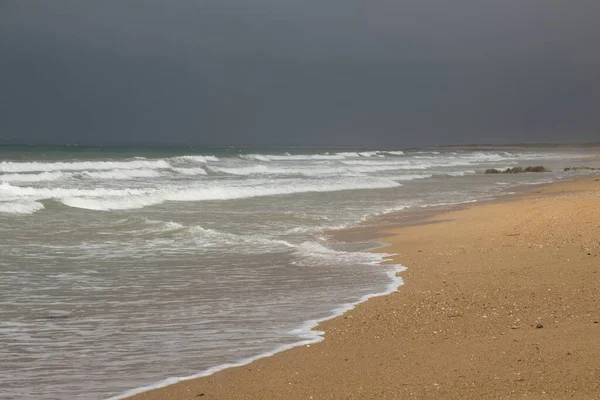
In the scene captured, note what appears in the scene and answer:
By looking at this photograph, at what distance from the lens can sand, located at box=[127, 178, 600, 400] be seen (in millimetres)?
4887

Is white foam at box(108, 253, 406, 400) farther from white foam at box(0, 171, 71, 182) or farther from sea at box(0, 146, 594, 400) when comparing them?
white foam at box(0, 171, 71, 182)

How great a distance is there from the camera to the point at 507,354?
5.46 metres

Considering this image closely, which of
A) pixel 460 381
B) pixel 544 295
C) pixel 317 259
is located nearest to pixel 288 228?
pixel 317 259

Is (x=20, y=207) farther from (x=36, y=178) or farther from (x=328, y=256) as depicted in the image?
(x=36, y=178)

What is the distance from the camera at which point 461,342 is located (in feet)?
19.5

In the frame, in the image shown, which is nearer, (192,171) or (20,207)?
(20,207)

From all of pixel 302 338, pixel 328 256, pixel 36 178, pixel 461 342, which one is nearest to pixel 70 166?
pixel 36 178

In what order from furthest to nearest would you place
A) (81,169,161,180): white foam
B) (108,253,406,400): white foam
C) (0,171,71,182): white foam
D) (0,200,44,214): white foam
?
(81,169,161,180): white foam
(0,171,71,182): white foam
(0,200,44,214): white foam
(108,253,406,400): white foam

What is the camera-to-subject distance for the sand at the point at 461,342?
4887 millimetres

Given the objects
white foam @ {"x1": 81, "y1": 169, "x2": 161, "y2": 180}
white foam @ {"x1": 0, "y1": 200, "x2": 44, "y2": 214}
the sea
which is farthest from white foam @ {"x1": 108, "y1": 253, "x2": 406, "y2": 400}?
white foam @ {"x1": 81, "y1": 169, "x2": 161, "y2": 180}

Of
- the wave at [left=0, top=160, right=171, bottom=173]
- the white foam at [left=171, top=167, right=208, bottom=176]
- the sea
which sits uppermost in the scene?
the wave at [left=0, top=160, right=171, bottom=173]

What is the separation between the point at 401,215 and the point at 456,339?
1248cm

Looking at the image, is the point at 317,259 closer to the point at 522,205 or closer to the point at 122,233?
the point at 122,233

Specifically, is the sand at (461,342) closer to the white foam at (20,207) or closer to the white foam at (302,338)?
the white foam at (302,338)
